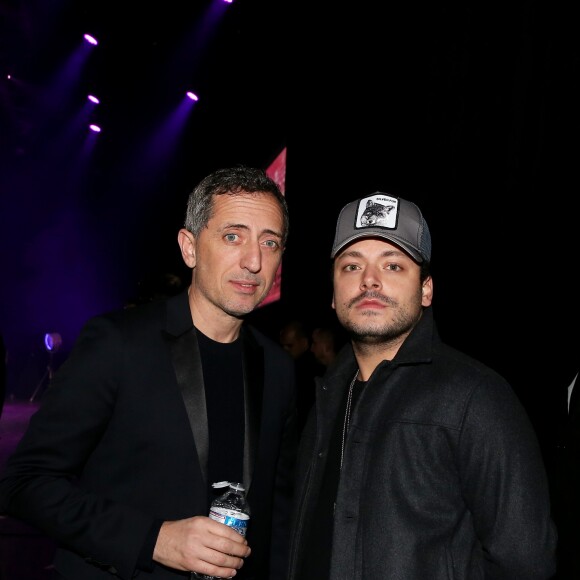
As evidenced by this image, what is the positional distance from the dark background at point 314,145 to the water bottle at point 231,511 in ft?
7.20

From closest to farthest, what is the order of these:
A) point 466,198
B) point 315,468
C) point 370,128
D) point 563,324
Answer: point 315,468 → point 563,324 → point 466,198 → point 370,128

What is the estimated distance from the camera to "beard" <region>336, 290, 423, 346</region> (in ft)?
6.91

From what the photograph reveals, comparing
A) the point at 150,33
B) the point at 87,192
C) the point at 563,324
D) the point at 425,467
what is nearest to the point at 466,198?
the point at 563,324

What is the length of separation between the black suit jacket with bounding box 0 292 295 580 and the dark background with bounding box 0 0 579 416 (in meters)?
2.02

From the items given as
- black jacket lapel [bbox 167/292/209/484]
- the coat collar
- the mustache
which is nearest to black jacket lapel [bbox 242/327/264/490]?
the coat collar

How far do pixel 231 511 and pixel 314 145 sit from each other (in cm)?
629

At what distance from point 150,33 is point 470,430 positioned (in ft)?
33.6

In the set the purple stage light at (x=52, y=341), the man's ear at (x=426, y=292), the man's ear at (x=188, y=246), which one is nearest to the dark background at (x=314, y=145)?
the purple stage light at (x=52, y=341)

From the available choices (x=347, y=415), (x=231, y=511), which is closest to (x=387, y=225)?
(x=347, y=415)

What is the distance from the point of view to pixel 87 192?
17031 millimetres

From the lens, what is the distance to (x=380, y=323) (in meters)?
2.11

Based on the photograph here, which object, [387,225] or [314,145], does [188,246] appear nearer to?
[387,225]

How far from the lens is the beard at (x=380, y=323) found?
211 cm

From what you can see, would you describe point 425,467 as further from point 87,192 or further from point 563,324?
point 87,192
